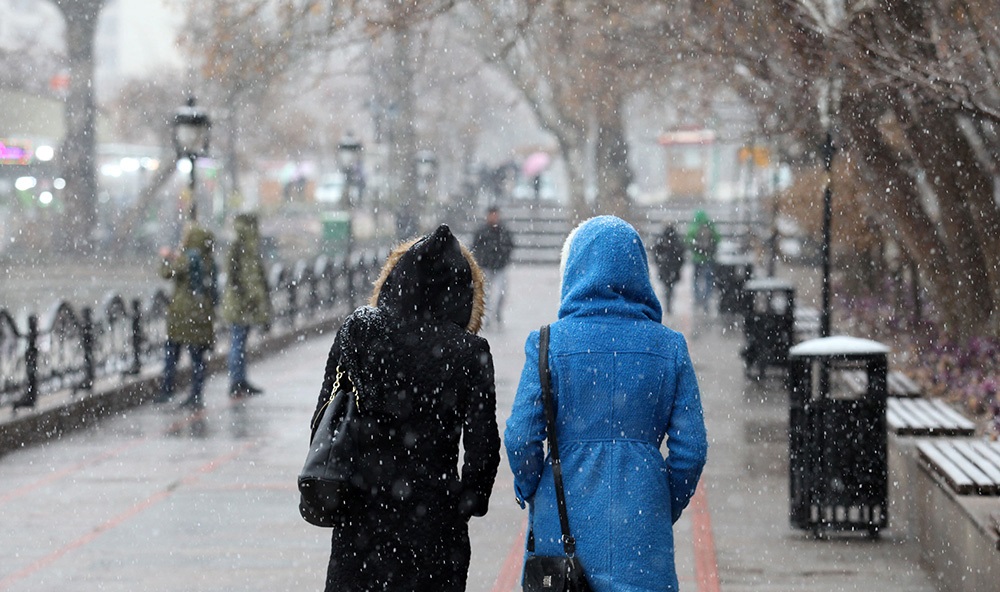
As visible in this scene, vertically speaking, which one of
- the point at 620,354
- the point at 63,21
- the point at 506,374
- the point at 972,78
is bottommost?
the point at 506,374

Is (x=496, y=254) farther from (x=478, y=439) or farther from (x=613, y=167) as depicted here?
(x=613, y=167)

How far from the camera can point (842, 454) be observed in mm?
8805

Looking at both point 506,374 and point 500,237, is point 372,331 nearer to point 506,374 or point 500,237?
point 506,374

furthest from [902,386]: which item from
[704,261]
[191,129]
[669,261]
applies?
[704,261]

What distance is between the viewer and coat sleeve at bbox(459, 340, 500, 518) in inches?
171

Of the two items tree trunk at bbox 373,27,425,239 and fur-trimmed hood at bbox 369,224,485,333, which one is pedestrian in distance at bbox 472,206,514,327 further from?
tree trunk at bbox 373,27,425,239

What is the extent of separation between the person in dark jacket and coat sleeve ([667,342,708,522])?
0.51 metres

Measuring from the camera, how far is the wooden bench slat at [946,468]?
746 cm

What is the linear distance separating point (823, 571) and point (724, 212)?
49.3m

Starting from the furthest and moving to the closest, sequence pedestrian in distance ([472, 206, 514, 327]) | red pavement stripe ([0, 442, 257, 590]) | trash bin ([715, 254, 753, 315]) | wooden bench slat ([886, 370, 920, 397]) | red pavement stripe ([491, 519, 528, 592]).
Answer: trash bin ([715, 254, 753, 315]), pedestrian in distance ([472, 206, 514, 327]), wooden bench slat ([886, 370, 920, 397]), red pavement stripe ([0, 442, 257, 590]), red pavement stripe ([491, 519, 528, 592])

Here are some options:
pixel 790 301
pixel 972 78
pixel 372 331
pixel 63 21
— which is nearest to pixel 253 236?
pixel 790 301

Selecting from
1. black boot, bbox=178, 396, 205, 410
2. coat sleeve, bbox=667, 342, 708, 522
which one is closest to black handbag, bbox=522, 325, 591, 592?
coat sleeve, bbox=667, 342, 708, 522

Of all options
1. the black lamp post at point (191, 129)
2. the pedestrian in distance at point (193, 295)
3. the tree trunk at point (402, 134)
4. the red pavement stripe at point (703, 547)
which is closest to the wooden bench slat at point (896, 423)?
the red pavement stripe at point (703, 547)

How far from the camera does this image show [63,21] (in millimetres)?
45219
